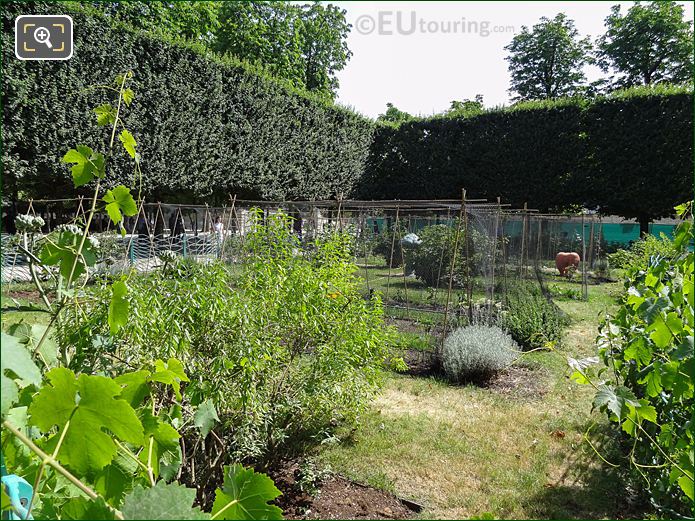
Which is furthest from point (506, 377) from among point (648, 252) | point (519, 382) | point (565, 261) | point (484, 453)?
point (565, 261)

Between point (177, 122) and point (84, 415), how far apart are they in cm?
1496

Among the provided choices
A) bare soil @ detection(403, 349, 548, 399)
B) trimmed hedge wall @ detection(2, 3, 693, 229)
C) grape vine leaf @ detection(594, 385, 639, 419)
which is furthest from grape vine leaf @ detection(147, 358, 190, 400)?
trimmed hedge wall @ detection(2, 3, 693, 229)

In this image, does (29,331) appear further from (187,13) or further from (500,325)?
(187,13)

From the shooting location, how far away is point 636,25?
15.6 metres

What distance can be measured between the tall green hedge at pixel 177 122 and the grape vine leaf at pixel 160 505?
12214 millimetres

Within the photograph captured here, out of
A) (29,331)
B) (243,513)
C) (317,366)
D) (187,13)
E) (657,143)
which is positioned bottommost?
(317,366)

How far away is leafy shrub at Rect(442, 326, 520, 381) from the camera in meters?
5.95

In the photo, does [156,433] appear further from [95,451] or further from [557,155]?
[557,155]

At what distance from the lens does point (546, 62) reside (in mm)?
18078

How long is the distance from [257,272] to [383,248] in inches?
345

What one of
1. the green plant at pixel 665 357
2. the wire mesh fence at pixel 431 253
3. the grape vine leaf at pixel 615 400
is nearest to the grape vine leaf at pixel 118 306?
the green plant at pixel 665 357

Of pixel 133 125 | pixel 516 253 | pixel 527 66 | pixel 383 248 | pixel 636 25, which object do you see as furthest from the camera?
pixel 527 66

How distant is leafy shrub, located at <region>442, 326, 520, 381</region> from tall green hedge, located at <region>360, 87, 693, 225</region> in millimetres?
13983

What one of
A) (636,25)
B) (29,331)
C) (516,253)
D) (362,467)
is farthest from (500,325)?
(636,25)
